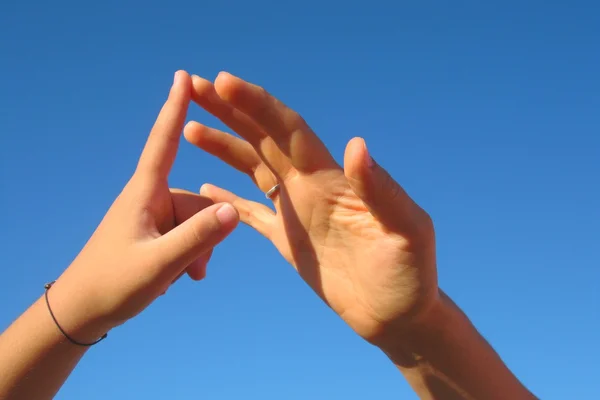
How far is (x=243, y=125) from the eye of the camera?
4.22 metres

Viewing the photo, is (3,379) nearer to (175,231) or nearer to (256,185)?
(175,231)

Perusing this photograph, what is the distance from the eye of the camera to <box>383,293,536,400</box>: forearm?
3.97 m

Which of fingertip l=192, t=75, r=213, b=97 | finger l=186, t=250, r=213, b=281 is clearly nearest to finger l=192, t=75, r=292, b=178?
fingertip l=192, t=75, r=213, b=97

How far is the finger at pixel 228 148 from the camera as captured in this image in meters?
4.72

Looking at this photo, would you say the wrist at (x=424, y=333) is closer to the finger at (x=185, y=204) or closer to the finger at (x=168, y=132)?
the finger at (x=185, y=204)

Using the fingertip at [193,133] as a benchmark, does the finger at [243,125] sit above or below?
below

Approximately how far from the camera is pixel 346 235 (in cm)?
400

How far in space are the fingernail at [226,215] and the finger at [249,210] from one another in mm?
1438

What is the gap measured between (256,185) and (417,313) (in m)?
1.61

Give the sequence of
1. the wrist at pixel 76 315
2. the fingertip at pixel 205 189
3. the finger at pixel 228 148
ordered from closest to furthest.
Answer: the wrist at pixel 76 315 → the finger at pixel 228 148 → the fingertip at pixel 205 189

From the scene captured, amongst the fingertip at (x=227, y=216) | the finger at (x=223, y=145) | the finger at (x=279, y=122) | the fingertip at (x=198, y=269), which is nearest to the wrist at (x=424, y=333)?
the finger at (x=279, y=122)

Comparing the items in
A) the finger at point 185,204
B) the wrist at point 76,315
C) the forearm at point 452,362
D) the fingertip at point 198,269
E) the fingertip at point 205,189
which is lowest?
the wrist at point 76,315

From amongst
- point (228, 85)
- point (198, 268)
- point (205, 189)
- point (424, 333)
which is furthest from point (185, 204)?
point (424, 333)

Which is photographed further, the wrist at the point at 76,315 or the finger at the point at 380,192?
the wrist at the point at 76,315
